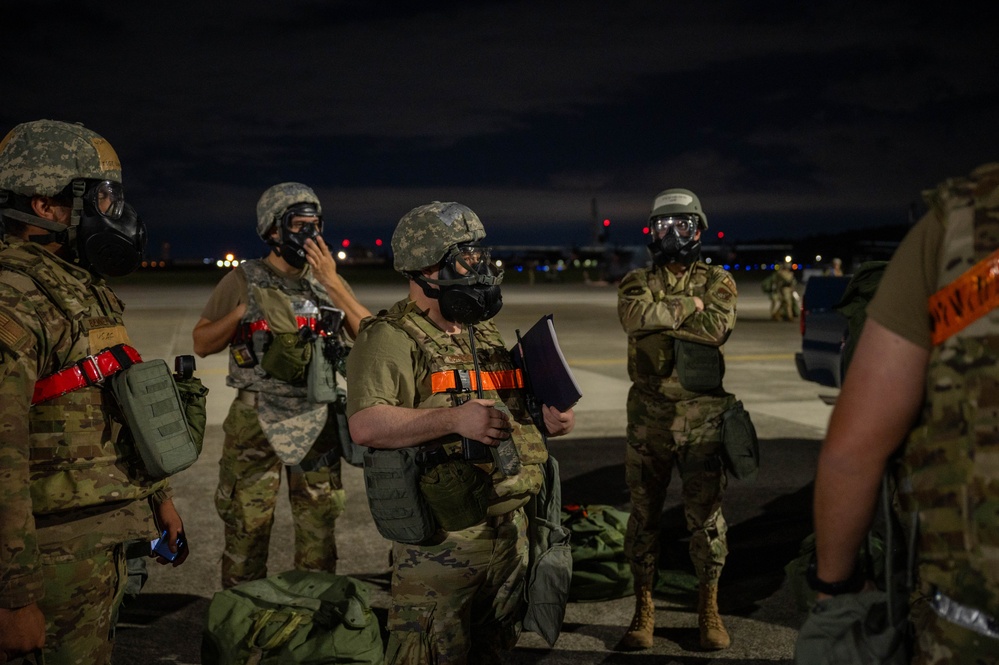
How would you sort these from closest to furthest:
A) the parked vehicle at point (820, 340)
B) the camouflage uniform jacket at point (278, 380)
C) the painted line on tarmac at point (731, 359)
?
the camouflage uniform jacket at point (278, 380)
the parked vehicle at point (820, 340)
the painted line on tarmac at point (731, 359)

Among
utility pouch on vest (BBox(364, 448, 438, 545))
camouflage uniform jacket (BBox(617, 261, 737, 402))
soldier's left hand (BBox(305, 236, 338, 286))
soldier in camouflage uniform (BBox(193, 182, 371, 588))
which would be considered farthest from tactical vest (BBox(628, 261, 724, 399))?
utility pouch on vest (BBox(364, 448, 438, 545))

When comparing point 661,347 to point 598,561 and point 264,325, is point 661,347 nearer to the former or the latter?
point 598,561

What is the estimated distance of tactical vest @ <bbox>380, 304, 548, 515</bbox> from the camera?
2.92 m

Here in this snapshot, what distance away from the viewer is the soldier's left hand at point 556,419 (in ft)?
9.84

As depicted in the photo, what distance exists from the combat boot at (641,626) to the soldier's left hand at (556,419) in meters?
1.87

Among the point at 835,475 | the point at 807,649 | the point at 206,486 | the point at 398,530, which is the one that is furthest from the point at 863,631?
the point at 206,486

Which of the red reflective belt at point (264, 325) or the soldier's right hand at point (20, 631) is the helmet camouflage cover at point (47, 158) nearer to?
the soldier's right hand at point (20, 631)

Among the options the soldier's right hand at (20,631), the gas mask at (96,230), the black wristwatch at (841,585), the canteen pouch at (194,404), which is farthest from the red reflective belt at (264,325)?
the black wristwatch at (841,585)

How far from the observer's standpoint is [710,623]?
4.43m

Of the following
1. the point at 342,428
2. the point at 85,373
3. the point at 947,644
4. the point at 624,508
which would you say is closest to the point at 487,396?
the point at 85,373

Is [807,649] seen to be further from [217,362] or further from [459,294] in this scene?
[217,362]

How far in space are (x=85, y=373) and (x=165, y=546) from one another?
761mm

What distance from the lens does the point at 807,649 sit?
5.90 feet

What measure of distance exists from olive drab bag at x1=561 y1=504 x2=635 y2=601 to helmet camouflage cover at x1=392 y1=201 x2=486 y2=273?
8.45 feet
